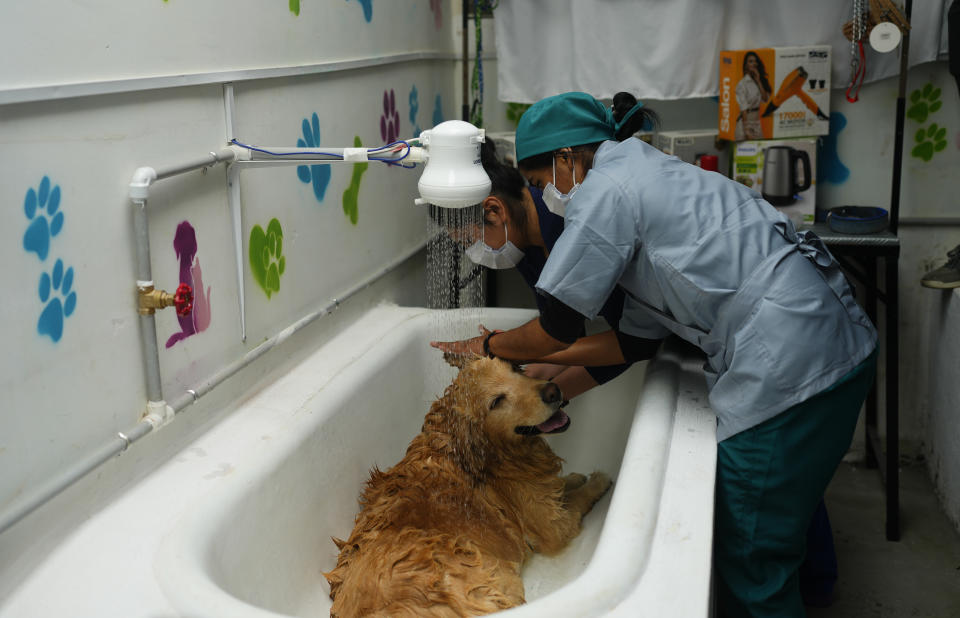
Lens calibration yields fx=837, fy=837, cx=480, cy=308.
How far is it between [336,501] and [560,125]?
98 cm

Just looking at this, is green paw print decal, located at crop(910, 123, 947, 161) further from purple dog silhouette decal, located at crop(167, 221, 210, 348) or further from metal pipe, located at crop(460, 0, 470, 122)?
purple dog silhouette decal, located at crop(167, 221, 210, 348)

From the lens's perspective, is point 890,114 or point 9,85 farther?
point 890,114

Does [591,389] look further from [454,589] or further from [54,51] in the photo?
[54,51]

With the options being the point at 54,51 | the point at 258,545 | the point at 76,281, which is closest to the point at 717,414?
the point at 258,545

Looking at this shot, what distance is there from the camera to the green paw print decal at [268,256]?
1902mm

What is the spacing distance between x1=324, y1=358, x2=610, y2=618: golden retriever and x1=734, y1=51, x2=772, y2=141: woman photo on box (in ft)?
4.27

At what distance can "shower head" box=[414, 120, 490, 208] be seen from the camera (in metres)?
1.48

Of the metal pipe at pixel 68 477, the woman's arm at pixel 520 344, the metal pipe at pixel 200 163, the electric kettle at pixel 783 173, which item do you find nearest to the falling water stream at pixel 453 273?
the woman's arm at pixel 520 344

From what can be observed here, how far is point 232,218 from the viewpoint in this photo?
1.81 m

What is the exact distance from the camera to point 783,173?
9.11 feet

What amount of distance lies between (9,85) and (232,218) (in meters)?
0.64

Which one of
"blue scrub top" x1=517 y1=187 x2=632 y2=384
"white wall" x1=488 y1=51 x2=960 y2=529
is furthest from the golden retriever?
"white wall" x1=488 y1=51 x2=960 y2=529

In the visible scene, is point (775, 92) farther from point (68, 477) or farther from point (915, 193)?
point (68, 477)

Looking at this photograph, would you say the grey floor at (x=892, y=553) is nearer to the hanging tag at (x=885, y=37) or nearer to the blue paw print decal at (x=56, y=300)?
the hanging tag at (x=885, y=37)
